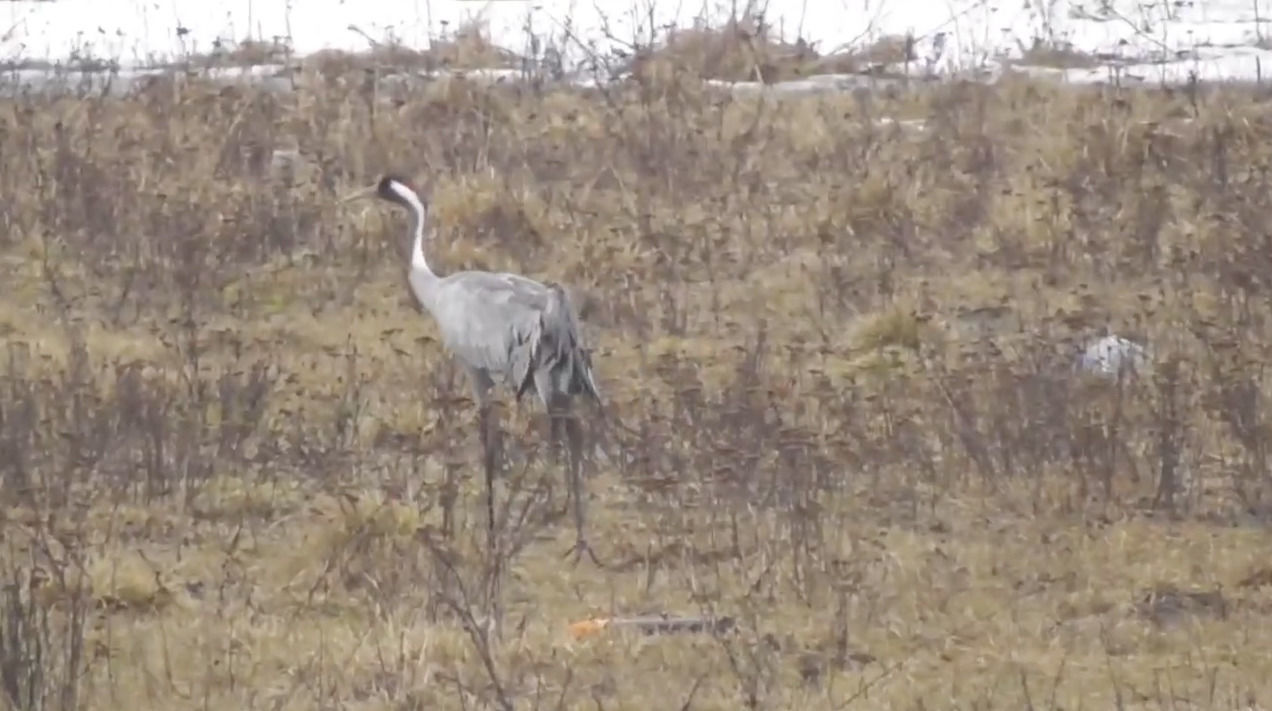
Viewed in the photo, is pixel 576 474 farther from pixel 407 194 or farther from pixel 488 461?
pixel 407 194

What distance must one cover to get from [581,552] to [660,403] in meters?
1.59

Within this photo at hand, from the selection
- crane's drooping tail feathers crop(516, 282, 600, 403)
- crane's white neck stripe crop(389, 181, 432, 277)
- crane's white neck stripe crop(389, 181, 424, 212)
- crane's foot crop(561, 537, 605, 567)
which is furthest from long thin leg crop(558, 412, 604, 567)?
crane's white neck stripe crop(389, 181, 424, 212)

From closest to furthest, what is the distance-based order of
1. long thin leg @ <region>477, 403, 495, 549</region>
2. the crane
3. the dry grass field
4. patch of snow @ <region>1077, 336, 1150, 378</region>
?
the dry grass field, long thin leg @ <region>477, 403, 495, 549</region>, the crane, patch of snow @ <region>1077, 336, 1150, 378</region>

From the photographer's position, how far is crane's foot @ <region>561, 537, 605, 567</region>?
6.21 metres

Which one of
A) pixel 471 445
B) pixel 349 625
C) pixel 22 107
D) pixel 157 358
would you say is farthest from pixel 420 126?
pixel 349 625

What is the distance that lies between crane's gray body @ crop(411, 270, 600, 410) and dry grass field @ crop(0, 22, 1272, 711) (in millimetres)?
251

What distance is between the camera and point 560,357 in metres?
6.90

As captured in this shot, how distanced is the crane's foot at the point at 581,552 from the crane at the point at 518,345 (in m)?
0.09

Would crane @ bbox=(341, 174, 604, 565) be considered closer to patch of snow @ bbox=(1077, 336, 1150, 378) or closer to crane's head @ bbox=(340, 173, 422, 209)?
crane's head @ bbox=(340, 173, 422, 209)

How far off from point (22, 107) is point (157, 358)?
144 inches

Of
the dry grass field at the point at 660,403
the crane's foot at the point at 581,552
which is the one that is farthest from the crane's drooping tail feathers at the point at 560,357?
the crane's foot at the point at 581,552

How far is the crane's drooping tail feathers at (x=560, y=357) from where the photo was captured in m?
6.88

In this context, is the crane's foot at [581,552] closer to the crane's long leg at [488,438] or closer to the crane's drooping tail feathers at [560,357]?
the crane's long leg at [488,438]

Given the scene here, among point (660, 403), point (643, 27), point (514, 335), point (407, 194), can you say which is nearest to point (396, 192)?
Result: point (407, 194)
